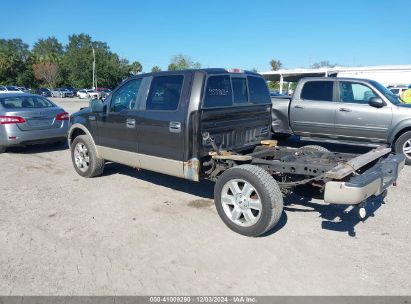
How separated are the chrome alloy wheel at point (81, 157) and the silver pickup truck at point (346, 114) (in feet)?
16.2

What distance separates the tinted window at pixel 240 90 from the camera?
5.19 m

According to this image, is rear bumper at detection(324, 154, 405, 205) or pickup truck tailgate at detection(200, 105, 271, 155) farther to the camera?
pickup truck tailgate at detection(200, 105, 271, 155)

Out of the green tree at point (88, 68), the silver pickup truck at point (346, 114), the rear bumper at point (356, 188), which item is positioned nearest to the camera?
the rear bumper at point (356, 188)

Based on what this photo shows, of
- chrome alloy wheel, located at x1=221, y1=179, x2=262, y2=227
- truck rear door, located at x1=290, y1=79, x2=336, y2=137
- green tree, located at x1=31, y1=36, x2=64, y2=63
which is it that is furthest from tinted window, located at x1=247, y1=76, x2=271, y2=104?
green tree, located at x1=31, y1=36, x2=64, y2=63

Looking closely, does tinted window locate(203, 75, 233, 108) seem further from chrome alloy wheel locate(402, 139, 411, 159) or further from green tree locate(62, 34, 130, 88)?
green tree locate(62, 34, 130, 88)

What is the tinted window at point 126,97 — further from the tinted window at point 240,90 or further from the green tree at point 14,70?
the green tree at point 14,70

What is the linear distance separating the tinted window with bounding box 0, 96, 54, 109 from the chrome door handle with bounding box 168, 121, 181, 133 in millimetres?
5658

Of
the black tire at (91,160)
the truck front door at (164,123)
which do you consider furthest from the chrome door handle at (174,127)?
the black tire at (91,160)

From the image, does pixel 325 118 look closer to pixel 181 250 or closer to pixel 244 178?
pixel 244 178

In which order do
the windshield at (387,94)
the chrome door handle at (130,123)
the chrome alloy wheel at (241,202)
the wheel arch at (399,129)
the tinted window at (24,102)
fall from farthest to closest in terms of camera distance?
the tinted window at (24,102) → the windshield at (387,94) → the wheel arch at (399,129) → the chrome door handle at (130,123) → the chrome alloy wheel at (241,202)

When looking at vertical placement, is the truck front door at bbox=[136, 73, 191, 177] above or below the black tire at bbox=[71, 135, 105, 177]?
above

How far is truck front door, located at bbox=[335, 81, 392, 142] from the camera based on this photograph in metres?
7.84

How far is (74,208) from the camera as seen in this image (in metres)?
5.13

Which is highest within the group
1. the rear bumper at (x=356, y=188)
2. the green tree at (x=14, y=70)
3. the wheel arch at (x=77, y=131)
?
the green tree at (x=14, y=70)
